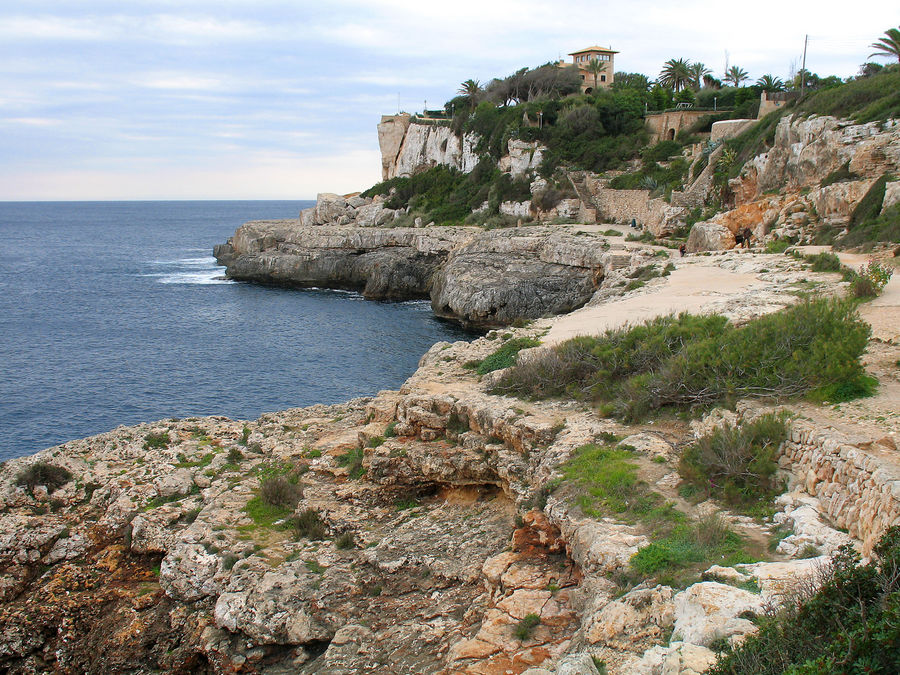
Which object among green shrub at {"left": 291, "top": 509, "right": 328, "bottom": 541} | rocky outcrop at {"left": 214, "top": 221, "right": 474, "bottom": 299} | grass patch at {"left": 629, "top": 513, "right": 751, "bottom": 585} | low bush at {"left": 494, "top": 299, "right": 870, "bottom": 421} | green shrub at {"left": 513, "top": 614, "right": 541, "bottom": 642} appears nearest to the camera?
grass patch at {"left": 629, "top": 513, "right": 751, "bottom": 585}

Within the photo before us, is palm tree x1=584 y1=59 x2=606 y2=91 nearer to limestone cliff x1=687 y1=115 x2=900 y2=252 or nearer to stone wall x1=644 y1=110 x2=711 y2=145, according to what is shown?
stone wall x1=644 y1=110 x2=711 y2=145

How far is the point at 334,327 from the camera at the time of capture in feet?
135

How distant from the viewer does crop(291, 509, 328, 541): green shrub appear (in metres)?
12.1

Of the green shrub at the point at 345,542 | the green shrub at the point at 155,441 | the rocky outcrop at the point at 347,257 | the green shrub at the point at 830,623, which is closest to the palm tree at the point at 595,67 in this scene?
the rocky outcrop at the point at 347,257

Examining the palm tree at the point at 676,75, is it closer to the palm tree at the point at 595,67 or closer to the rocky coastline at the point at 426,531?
the palm tree at the point at 595,67

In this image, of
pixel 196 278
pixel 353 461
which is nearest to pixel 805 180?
pixel 353 461

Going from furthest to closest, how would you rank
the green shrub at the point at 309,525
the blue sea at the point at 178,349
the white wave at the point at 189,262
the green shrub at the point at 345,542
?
the white wave at the point at 189,262 < the blue sea at the point at 178,349 < the green shrub at the point at 309,525 < the green shrub at the point at 345,542

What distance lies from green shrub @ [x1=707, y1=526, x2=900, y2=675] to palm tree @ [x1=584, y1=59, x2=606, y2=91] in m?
70.4

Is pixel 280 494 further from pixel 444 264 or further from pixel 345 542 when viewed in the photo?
pixel 444 264

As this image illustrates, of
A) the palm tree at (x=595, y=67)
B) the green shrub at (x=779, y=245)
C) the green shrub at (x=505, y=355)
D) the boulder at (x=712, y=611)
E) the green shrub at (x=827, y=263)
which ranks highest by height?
the palm tree at (x=595, y=67)

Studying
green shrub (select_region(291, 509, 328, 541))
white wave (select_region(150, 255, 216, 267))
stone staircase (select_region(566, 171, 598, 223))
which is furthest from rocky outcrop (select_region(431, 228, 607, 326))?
white wave (select_region(150, 255, 216, 267))

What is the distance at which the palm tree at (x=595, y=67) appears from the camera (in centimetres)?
6912

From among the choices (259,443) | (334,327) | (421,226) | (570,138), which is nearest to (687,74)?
(570,138)

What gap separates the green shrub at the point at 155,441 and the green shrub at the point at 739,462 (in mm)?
12759
